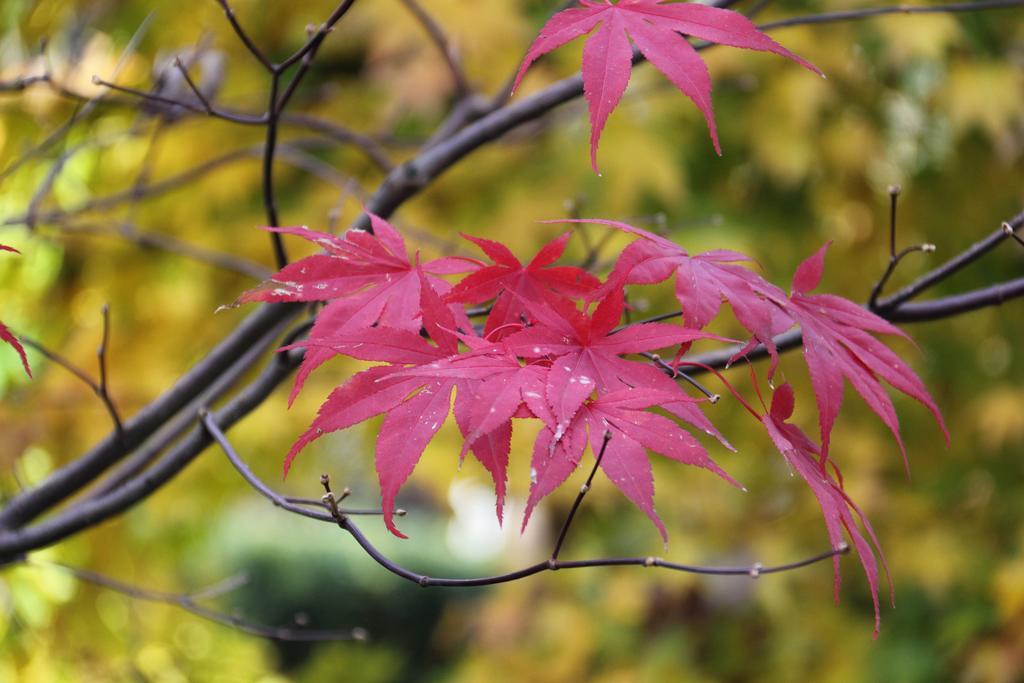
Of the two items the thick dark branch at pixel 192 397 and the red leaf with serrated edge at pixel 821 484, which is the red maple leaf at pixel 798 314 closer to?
the red leaf with serrated edge at pixel 821 484

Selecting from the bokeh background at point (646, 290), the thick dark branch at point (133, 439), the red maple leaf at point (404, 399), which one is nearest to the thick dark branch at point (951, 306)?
the red maple leaf at point (404, 399)

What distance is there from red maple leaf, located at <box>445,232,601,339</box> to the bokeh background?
3.84 ft

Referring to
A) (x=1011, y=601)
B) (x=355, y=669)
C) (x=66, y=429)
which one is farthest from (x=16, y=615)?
(x=355, y=669)

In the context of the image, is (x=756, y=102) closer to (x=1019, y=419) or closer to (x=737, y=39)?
(x=1019, y=419)

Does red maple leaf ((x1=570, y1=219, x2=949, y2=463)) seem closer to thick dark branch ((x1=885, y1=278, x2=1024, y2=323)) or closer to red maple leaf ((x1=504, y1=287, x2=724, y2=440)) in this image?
red maple leaf ((x1=504, y1=287, x2=724, y2=440))

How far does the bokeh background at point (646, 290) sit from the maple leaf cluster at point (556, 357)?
117 cm

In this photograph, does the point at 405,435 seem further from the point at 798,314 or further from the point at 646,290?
the point at 646,290

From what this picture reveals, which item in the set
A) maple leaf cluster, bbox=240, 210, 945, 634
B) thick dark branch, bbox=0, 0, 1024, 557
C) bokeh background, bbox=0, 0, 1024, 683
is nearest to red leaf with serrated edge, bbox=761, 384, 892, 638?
maple leaf cluster, bbox=240, 210, 945, 634

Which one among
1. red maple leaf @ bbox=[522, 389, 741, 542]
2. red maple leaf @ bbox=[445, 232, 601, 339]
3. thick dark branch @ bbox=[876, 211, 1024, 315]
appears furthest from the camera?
thick dark branch @ bbox=[876, 211, 1024, 315]

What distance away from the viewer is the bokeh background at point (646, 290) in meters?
2.00

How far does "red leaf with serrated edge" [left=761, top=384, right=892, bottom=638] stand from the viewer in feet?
1.93

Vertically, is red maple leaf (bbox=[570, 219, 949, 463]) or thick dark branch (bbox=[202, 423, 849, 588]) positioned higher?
red maple leaf (bbox=[570, 219, 949, 463])

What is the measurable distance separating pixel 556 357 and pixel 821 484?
0.58 feet

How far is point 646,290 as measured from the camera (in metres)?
2.06
